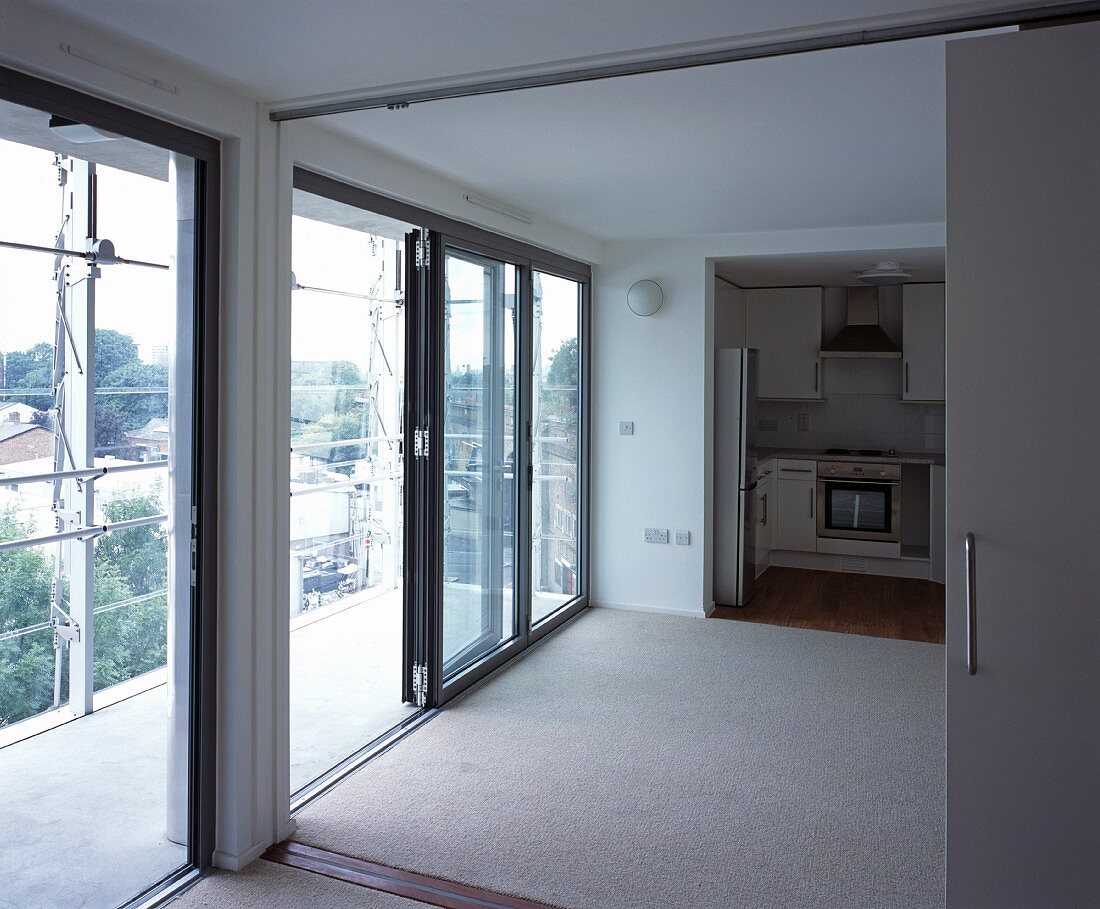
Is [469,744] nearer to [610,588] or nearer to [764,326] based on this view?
[610,588]

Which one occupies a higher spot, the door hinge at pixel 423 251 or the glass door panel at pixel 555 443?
the door hinge at pixel 423 251

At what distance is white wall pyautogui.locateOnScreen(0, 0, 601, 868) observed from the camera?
2699 mm

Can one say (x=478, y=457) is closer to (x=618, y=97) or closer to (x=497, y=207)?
(x=497, y=207)

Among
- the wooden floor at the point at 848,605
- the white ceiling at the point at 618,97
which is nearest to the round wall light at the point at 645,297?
the white ceiling at the point at 618,97

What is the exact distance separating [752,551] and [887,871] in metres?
3.59

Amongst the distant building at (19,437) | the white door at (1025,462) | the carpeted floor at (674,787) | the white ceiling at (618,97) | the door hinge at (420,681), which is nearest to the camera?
the white door at (1025,462)

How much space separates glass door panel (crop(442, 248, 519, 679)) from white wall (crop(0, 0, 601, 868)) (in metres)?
1.30

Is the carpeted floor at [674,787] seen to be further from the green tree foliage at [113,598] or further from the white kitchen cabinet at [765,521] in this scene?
the white kitchen cabinet at [765,521]

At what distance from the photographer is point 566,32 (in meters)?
2.13

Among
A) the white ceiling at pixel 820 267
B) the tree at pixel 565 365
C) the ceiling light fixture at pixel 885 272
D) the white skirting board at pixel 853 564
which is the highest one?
the white ceiling at pixel 820 267

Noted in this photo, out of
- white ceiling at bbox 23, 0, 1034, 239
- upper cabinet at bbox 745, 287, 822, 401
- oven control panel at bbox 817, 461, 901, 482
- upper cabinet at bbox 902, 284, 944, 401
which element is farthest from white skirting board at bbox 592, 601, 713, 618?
upper cabinet at bbox 902, 284, 944, 401

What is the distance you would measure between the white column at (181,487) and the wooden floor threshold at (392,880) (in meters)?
0.35

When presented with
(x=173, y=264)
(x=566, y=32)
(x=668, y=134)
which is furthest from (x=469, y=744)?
(x=566, y=32)

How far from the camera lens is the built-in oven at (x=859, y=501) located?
7047mm
